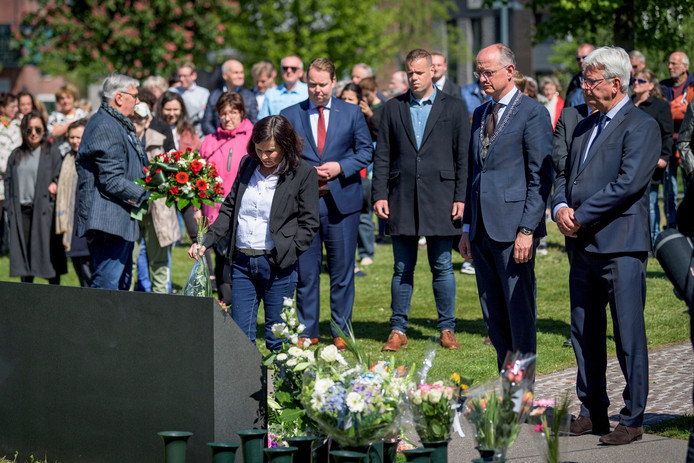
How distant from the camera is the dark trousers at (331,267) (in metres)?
8.44

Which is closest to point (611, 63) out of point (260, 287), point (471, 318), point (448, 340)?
point (260, 287)

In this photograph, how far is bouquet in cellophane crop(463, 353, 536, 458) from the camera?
4297 millimetres

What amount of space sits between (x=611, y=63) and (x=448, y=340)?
3.54m

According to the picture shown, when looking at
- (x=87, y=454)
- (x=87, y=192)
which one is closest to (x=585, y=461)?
(x=87, y=454)

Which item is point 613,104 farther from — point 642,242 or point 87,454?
point 87,454

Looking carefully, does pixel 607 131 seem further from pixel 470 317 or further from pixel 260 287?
pixel 470 317

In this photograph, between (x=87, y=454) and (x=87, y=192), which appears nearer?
(x=87, y=454)

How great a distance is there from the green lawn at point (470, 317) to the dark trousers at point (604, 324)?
92 centimetres

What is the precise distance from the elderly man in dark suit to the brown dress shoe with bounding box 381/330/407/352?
7.55 feet

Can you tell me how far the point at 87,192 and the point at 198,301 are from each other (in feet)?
10.6

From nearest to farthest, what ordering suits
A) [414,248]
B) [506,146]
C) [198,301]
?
[198,301] → [506,146] → [414,248]

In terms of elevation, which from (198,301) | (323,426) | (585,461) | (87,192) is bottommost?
(585,461)

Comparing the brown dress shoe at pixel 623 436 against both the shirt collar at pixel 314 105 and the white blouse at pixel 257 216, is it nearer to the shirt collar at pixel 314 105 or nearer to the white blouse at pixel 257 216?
the white blouse at pixel 257 216

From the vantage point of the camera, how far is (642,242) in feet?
18.5
